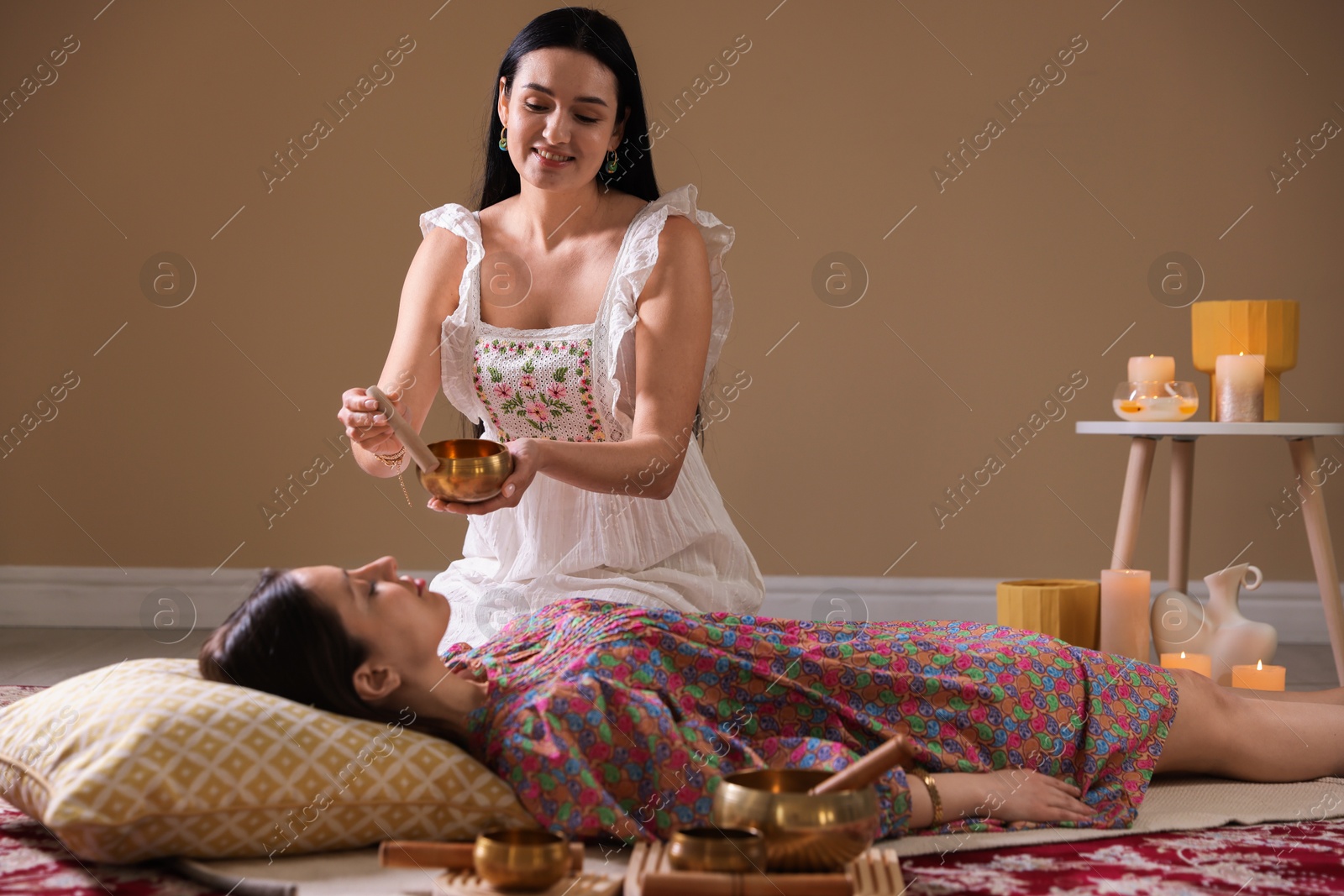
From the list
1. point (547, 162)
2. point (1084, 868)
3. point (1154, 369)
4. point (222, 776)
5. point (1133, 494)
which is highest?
point (547, 162)

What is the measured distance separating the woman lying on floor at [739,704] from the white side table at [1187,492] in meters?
0.75

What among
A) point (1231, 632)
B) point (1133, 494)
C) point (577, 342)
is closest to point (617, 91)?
point (577, 342)

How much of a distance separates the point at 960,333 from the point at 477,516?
1.92 metres

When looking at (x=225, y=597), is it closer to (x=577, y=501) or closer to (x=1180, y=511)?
(x=577, y=501)

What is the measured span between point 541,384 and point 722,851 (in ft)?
3.43

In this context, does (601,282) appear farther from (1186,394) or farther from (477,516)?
(1186,394)

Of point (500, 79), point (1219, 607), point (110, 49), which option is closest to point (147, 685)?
point (500, 79)

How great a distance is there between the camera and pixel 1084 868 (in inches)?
62.9

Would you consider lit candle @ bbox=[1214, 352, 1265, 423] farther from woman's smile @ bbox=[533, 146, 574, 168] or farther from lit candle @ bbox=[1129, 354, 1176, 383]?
woman's smile @ bbox=[533, 146, 574, 168]

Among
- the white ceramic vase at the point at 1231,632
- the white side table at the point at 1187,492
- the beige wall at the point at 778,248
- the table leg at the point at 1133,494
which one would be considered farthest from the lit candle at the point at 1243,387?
the beige wall at the point at 778,248

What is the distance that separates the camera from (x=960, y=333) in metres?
3.67

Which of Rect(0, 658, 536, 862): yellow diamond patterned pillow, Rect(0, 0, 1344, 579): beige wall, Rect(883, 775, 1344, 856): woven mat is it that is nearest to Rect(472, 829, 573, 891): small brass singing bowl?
Rect(0, 658, 536, 862): yellow diamond patterned pillow

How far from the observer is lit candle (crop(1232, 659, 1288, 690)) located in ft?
8.04

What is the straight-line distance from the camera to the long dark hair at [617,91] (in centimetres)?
207
